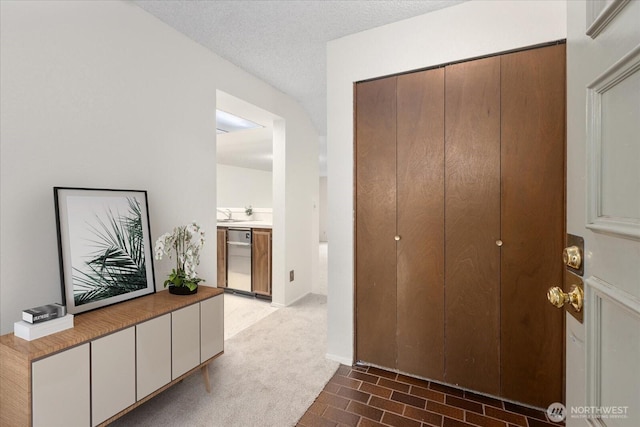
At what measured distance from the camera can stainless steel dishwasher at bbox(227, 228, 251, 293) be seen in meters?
→ 3.91

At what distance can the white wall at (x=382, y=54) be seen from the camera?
1.77 m

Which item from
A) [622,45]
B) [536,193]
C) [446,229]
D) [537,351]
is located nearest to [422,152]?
[446,229]

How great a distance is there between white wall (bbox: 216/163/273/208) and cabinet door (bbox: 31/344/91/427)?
511 centimetres

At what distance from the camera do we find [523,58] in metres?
1.78

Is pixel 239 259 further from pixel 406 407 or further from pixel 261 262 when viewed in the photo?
pixel 406 407

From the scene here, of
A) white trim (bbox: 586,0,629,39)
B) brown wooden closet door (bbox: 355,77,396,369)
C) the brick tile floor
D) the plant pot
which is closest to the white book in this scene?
the plant pot

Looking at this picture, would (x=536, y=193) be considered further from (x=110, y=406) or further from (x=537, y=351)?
(x=110, y=406)

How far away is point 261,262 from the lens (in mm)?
3781

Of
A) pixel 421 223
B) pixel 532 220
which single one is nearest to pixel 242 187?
pixel 421 223

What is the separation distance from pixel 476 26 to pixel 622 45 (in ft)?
5.45

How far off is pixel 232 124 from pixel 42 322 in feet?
10.5

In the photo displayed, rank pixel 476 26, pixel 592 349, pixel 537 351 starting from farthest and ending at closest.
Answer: pixel 476 26 < pixel 537 351 < pixel 592 349

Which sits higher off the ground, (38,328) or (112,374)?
(38,328)

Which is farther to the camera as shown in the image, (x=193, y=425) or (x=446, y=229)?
(x=446, y=229)
